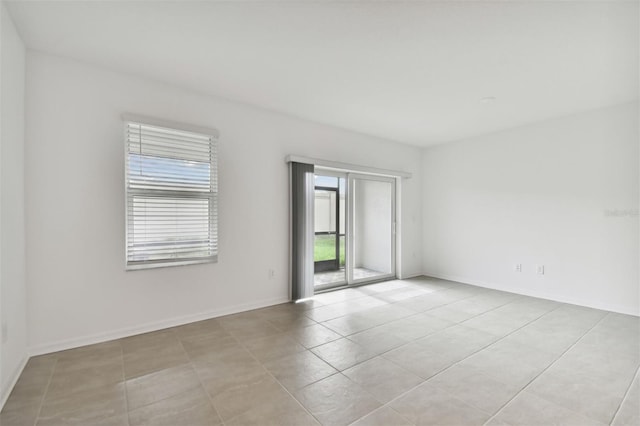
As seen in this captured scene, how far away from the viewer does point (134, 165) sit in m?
3.06

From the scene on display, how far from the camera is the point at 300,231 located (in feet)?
13.9

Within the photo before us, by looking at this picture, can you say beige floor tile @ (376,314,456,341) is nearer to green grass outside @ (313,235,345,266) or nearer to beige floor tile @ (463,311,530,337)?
beige floor tile @ (463,311,530,337)

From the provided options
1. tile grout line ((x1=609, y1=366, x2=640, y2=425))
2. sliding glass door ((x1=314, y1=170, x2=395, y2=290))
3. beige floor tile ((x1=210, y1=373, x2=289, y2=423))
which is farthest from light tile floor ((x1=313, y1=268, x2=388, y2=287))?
tile grout line ((x1=609, y1=366, x2=640, y2=425))

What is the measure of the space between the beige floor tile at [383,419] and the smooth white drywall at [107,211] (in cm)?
237

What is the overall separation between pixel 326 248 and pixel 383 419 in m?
3.28

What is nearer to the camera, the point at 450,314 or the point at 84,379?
the point at 84,379

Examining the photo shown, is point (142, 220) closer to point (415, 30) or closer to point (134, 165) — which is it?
point (134, 165)

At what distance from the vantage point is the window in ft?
10.1

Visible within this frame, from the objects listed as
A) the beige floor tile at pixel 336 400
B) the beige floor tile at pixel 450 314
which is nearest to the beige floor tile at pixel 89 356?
the beige floor tile at pixel 336 400

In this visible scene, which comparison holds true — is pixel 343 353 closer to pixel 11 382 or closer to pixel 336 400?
pixel 336 400

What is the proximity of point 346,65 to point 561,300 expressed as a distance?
14.8 ft

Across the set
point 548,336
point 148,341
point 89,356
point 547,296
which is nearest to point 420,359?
point 548,336

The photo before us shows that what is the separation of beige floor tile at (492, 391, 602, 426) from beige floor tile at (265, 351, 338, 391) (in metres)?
1.19

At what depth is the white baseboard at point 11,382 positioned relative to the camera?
6.42 ft
